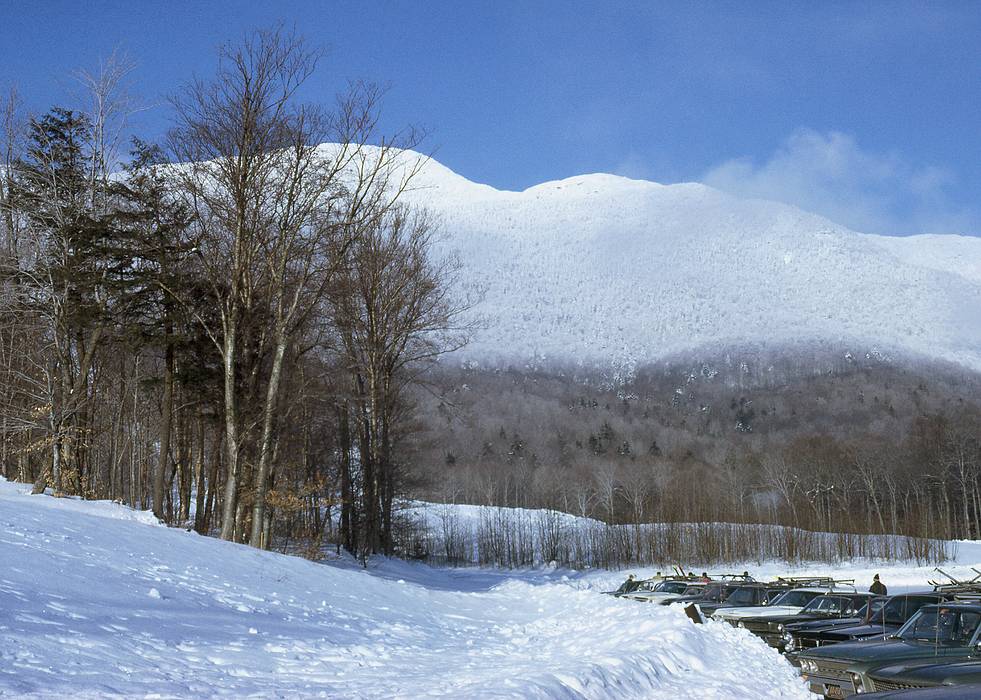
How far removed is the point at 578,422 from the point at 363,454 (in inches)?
5057

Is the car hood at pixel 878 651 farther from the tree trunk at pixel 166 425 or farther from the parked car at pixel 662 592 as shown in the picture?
the tree trunk at pixel 166 425

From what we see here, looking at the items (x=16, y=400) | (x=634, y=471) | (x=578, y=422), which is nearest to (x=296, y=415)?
(x=16, y=400)

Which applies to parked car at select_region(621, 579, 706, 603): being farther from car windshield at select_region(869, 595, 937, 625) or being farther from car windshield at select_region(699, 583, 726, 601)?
car windshield at select_region(869, 595, 937, 625)

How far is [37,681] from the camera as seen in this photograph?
709 cm

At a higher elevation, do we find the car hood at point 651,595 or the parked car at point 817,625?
the parked car at point 817,625

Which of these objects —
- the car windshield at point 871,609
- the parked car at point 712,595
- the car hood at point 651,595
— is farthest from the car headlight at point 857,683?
the car hood at point 651,595

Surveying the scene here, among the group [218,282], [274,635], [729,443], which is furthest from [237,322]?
[729,443]

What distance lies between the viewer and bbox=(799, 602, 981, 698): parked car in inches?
381

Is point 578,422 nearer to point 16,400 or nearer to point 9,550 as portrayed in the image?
point 16,400

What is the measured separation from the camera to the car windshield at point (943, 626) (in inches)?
414

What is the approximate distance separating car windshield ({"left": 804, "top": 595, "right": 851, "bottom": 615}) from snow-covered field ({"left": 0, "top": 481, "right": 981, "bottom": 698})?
182cm

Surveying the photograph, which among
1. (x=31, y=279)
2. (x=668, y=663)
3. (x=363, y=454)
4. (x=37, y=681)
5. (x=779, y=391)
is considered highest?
(x=779, y=391)

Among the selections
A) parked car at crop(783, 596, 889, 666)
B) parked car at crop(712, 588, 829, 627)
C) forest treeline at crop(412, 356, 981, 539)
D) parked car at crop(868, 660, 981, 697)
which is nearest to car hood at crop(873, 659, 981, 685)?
parked car at crop(868, 660, 981, 697)

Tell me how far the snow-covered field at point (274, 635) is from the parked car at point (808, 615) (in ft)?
1.72
